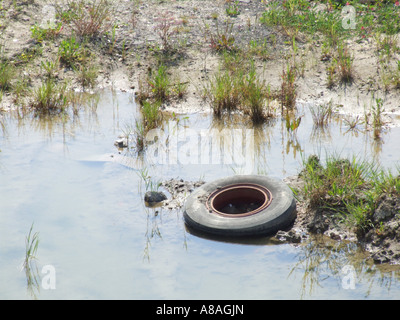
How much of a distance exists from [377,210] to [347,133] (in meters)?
2.53

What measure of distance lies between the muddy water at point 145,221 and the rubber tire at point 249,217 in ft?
0.48

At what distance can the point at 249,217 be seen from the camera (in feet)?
19.8

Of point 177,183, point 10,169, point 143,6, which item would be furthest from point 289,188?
point 143,6

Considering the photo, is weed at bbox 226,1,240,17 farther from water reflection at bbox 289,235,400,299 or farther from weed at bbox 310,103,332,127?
water reflection at bbox 289,235,400,299

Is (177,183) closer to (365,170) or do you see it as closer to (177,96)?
(365,170)

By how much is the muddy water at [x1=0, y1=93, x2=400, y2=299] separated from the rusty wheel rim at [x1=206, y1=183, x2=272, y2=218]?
454 millimetres

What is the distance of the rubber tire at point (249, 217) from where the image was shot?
5.96 metres

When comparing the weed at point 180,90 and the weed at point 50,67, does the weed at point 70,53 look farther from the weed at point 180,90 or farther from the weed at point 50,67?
the weed at point 180,90

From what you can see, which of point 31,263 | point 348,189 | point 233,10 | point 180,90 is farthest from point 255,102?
point 31,263

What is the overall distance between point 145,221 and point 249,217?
1.14 m

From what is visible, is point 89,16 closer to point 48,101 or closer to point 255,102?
point 48,101

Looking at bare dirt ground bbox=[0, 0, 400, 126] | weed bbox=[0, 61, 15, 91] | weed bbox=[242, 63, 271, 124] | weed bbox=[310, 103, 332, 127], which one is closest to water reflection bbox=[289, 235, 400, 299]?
weed bbox=[310, 103, 332, 127]

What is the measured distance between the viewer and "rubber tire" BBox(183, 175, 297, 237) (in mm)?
5961

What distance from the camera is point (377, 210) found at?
5.95 meters
